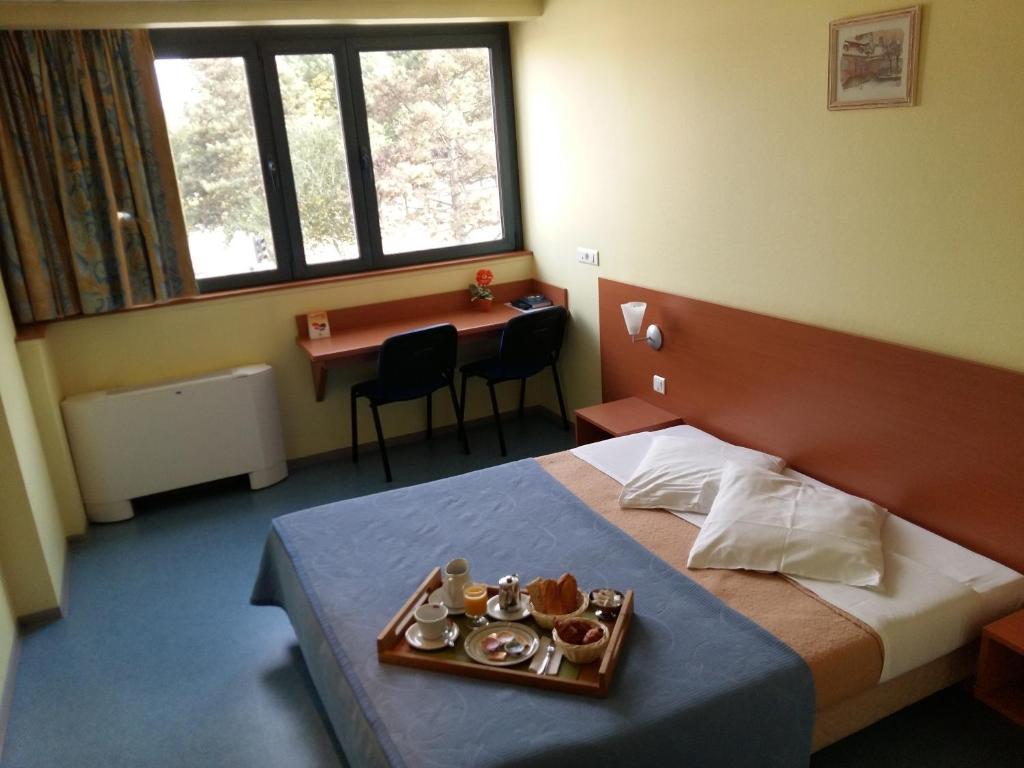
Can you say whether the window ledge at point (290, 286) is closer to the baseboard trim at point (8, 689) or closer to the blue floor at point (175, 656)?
the blue floor at point (175, 656)

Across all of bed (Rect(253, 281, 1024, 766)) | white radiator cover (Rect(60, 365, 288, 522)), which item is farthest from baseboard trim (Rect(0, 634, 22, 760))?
white radiator cover (Rect(60, 365, 288, 522))

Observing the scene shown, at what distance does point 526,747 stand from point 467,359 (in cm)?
322

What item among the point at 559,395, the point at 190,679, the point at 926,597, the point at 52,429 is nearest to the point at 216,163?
the point at 52,429

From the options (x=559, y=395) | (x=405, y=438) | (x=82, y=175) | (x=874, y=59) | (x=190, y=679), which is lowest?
(x=190, y=679)

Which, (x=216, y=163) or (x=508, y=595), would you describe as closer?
(x=508, y=595)


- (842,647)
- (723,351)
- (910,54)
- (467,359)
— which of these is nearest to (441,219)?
(467,359)

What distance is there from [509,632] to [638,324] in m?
1.98

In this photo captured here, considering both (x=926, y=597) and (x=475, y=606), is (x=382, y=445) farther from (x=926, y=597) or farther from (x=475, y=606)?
(x=926, y=597)

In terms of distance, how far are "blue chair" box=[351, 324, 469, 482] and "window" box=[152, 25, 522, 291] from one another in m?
0.76

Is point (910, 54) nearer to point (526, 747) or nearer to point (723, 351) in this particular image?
point (723, 351)

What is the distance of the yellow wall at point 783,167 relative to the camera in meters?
2.23

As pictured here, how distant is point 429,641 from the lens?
6.95 ft

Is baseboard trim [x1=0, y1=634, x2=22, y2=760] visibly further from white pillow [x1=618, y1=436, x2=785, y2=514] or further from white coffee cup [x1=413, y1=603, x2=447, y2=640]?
white pillow [x1=618, y1=436, x2=785, y2=514]

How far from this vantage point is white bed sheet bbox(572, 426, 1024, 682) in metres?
2.11
